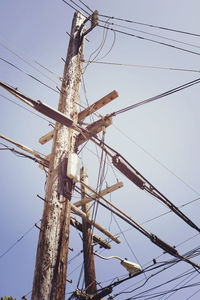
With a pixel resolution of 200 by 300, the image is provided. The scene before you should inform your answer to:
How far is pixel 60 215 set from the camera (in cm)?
406

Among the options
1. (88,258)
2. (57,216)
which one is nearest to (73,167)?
(57,216)

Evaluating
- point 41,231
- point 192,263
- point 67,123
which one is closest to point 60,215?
point 41,231

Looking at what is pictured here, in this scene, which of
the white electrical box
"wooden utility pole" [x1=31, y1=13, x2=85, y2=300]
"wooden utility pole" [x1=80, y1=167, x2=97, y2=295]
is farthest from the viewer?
"wooden utility pole" [x1=80, y1=167, x2=97, y2=295]

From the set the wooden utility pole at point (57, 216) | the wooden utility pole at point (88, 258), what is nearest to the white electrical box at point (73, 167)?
the wooden utility pole at point (57, 216)

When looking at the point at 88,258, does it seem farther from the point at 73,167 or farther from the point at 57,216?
the point at 73,167

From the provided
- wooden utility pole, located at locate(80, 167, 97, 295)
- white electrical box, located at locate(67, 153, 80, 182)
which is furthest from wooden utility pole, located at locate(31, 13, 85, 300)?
wooden utility pole, located at locate(80, 167, 97, 295)

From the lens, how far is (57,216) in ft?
13.1

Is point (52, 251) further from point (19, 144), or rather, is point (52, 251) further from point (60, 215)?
point (19, 144)

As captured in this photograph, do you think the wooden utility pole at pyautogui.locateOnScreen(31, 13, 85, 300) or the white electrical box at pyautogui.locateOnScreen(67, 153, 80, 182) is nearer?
the wooden utility pole at pyautogui.locateOnScreen(31, 13, 85, 300)

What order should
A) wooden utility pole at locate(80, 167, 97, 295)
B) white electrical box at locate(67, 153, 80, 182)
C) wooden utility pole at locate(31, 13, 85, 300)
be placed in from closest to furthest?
wooden utility pole at locate(31, 13, 85, 300) → white electrical box at locate(67, 153, 80, 182) → wooden utility pole at locate(80, 167, 97, 295)

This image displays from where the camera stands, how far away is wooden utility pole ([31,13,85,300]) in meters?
3.40

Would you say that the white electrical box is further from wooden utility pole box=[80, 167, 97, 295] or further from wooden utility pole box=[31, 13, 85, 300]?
wooden utility pole box=[80, 167, 97, 295]

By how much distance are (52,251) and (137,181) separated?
2440 mm

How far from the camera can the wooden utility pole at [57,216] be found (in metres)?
3.40
